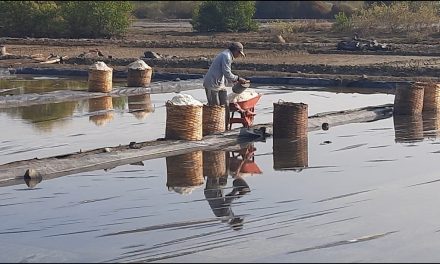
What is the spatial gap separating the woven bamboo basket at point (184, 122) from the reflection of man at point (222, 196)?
1.80 metres

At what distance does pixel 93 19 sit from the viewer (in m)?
41.5

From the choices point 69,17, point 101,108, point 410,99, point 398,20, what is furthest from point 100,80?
point 398,20

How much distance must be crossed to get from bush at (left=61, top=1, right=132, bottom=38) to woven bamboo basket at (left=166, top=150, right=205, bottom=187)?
93.4 ft

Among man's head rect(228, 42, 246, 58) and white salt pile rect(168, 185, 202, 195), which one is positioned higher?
man's head rect(228, 42, 246, 58)

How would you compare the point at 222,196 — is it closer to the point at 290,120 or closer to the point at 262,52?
the point at 290,120

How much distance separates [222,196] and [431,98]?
26.3 ft

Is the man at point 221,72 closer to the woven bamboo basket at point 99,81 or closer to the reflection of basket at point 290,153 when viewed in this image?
the reflection of basket at point 290,153

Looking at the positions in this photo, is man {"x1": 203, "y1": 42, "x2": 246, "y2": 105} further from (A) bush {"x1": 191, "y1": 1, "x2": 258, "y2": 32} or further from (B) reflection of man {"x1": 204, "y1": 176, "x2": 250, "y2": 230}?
(A) bush {"x1": 191, "y1": 1, "x2": 258, "y2": 32}

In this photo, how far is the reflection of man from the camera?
960 cm

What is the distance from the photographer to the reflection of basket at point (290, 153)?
41.6 feet

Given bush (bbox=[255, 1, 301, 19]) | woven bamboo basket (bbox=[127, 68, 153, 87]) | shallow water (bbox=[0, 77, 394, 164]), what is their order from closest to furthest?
1. shallow water (bbox=[0, 77, 394, 164])
2. woven bamboo basket (bbox=[127, 68, 153, 87])
3. bush (bbox=[255, 1, 301, 19])

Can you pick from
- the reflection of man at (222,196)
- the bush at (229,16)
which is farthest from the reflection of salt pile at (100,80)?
the bush at (229,16)

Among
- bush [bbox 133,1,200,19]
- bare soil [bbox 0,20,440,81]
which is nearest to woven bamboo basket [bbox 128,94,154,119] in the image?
bare soil [bbox 0,20,440,81]

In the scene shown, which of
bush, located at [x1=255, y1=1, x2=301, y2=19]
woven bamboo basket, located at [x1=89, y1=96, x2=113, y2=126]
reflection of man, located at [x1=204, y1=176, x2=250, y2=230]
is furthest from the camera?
bush, located at [x1=255, y1=1, x2=301, y2=19]
